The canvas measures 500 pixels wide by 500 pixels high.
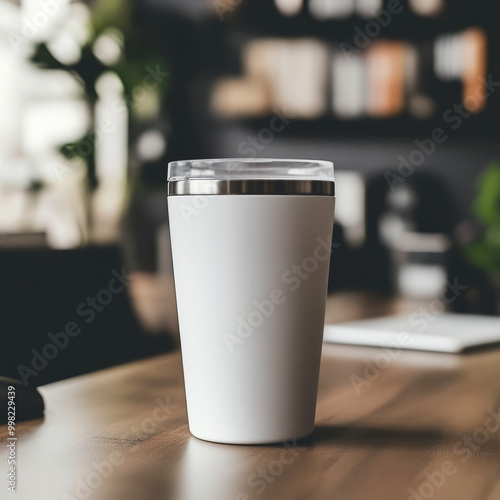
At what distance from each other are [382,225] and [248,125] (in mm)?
905

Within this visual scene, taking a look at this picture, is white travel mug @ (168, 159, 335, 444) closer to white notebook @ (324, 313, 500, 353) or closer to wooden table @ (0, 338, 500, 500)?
wooden table @ (0, 338, 500, 500)

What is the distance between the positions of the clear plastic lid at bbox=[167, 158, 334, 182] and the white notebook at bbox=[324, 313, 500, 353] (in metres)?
0.50

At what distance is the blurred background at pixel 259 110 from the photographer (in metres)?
3.40

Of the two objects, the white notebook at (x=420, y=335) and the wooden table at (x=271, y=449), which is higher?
the wooden table at (x=271, y=449)

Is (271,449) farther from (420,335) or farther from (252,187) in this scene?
(420,335)

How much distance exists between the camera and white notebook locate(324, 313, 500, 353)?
0.93m

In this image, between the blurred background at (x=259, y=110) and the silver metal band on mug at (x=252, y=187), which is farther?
the blurred background at (x=259, y=110)

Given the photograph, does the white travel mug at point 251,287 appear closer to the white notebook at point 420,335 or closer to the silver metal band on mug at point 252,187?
the silver metal band on mug at point 252,187

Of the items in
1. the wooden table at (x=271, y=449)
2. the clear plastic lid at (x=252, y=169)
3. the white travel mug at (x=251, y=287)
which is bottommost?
the wooden table at (x=271, y=449)

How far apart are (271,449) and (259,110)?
11.1 feet

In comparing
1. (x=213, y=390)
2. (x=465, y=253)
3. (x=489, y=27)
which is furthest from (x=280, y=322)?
(x=489, y=27)

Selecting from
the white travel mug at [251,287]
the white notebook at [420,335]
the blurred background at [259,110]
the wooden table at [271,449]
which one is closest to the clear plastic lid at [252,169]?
the white travel mug at [251,287]

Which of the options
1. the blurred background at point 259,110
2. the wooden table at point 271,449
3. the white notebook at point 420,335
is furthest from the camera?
the blurred background at point 259,110

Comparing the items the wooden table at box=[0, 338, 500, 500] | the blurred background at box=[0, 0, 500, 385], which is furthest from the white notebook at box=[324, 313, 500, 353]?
the blurred background at box=[0, 0, 500, 385]
